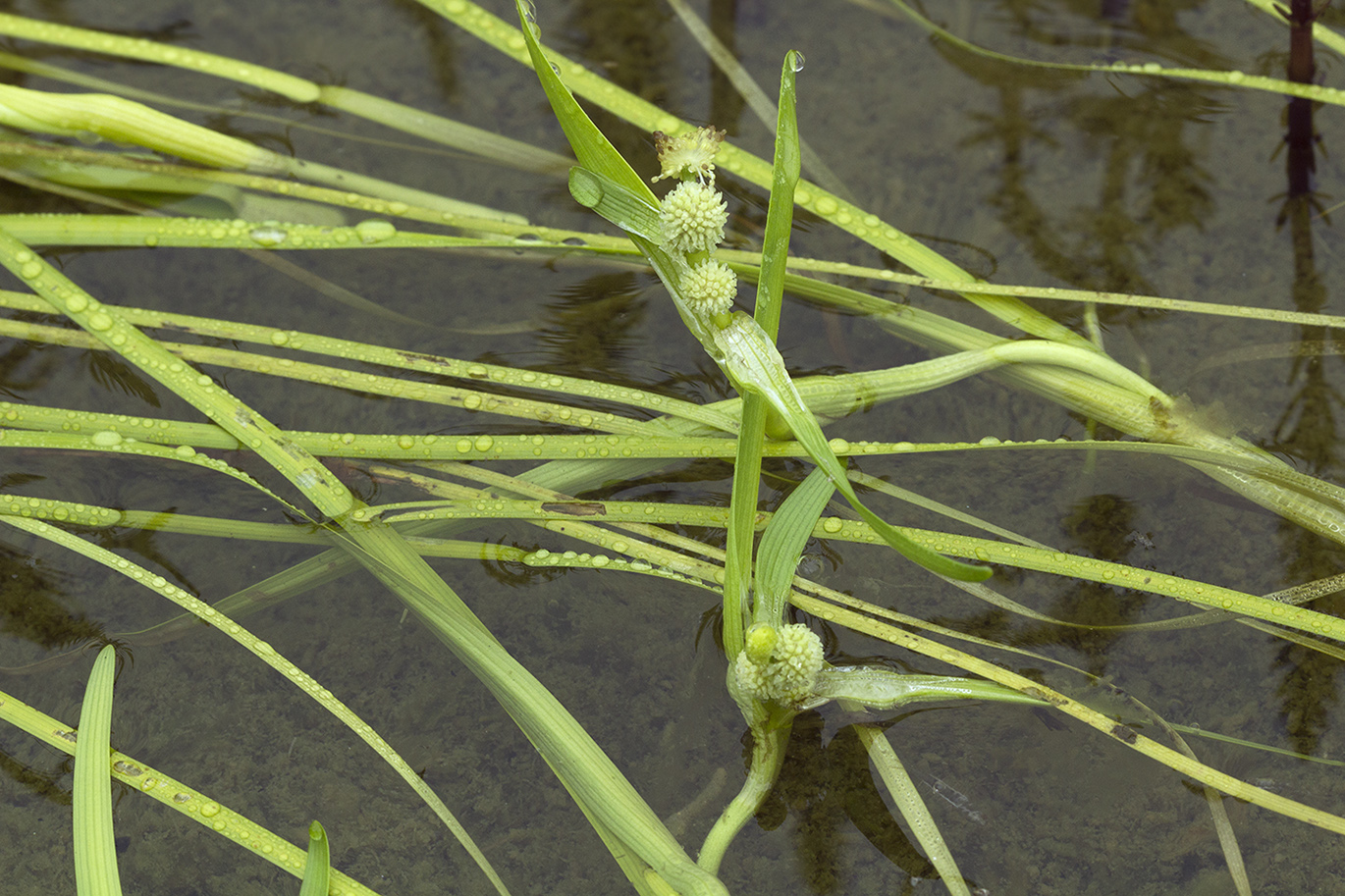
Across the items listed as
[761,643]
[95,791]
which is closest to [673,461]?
[761,643]

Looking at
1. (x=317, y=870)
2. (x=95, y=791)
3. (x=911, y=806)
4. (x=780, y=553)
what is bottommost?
(x=911, y=806)

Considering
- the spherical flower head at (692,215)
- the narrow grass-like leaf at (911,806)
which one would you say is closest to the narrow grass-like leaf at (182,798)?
the narrow grass-like leaf at (911,806)

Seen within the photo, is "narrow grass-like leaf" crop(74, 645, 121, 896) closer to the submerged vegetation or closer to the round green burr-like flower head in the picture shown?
the submerged vegetation

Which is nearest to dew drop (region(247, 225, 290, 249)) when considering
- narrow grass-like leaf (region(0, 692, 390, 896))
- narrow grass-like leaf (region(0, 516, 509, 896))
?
narrow grass-like leaf (region(0, 516, 509, 896))

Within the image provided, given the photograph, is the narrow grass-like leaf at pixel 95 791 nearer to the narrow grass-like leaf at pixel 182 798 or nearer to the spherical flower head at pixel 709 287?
the narrow grass-like leaf at pixel 182 798

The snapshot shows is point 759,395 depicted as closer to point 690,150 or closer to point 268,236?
point 690,150
